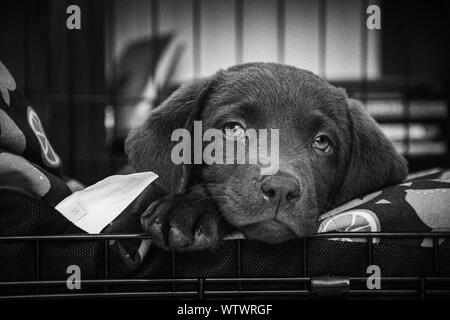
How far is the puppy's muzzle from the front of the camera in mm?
1187

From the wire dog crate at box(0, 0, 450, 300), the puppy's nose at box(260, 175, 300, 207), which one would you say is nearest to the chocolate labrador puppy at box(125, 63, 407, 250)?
the puppy's nose at box(260, 175, 300, 207)

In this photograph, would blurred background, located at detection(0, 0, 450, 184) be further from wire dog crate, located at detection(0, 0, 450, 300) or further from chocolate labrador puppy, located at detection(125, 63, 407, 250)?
chocolate labrador puppy, located at detection(125, 63, 407, 250)

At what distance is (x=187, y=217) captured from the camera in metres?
1.20

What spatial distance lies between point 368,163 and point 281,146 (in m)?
0.30

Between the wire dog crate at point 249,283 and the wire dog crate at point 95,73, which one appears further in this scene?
the wire dog crate at point 95,73

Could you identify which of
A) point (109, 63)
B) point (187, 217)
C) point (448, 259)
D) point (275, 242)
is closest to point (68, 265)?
point (187, 217)

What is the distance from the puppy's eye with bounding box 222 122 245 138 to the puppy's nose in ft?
0.80

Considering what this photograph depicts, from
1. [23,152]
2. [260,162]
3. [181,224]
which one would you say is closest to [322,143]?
[260,162]

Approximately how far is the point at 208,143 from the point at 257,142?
144 millimetres

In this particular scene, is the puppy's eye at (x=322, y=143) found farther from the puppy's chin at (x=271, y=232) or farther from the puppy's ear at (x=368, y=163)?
the puppy's chin at (x=271, y=232)

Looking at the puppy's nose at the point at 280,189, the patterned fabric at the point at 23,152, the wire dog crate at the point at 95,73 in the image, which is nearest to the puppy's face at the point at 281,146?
the puppy's nose at the point at 280,189

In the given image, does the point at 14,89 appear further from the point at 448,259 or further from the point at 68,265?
the point at 448,259

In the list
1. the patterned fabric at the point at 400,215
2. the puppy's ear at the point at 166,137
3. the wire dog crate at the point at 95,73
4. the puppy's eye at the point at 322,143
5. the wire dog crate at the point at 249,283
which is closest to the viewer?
the wire dog crate at the point at 249,283

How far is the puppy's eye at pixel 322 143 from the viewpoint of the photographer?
1497 mm
